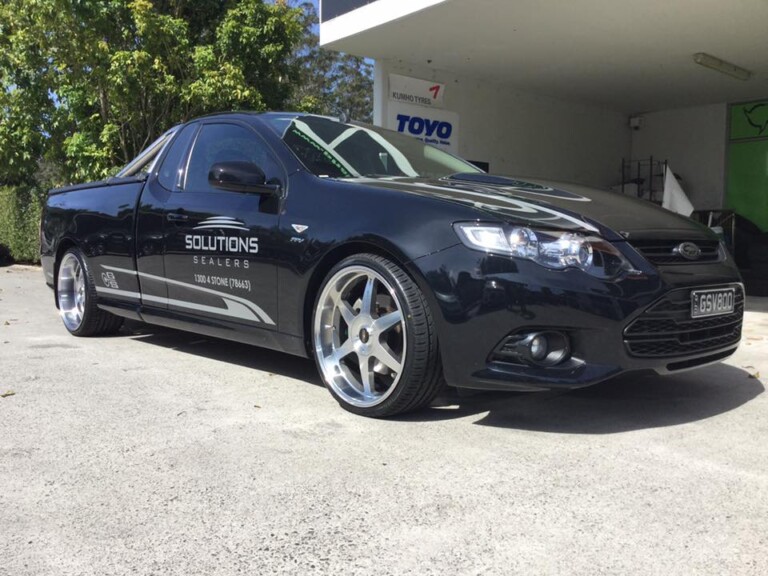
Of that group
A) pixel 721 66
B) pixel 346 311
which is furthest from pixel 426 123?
pixel 346 311

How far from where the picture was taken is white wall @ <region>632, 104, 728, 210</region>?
14141 mm

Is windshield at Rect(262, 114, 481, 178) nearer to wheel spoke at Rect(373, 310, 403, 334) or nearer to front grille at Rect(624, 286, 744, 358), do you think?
wheel spoke at Rect(373, 310, 403, 334)

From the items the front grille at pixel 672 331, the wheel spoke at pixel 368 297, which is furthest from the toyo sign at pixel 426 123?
the front grille at pixel 672 331

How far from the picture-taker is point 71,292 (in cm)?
600

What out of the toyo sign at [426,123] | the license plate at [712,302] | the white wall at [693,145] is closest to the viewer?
the license plate at [712,302]

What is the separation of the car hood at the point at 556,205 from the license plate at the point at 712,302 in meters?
0.30

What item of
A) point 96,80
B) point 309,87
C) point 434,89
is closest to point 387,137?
point 434,89

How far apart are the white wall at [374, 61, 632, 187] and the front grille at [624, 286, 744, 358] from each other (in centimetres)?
776

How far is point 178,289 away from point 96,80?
882cm

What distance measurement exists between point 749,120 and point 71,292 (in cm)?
1302

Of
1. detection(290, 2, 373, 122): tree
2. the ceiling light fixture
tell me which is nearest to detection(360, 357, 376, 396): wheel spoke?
the ceiling light fixture

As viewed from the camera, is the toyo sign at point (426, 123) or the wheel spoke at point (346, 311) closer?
the wheel spoke at point (346, 311)

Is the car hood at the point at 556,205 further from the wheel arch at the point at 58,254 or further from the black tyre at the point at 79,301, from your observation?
the wheel arch at the point at 58,254

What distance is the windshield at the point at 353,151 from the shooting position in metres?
3.93
